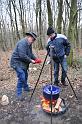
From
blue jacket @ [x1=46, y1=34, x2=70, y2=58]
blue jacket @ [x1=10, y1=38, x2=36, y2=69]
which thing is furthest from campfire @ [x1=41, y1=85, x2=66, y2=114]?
blue jacket @ [x1=46, y1=34, x2=70, y2=58]

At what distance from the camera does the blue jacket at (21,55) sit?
265 inches

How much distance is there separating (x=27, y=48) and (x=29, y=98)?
5.23 feet

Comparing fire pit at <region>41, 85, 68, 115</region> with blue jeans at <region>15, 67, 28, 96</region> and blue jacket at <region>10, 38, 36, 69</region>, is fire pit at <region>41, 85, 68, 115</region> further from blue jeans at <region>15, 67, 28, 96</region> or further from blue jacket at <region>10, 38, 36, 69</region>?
blue jacket at <region>10, 38, 36, 69</region>

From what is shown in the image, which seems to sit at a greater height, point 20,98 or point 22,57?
point 22,57

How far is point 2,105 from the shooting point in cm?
690

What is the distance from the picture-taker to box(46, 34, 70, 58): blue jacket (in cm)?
723

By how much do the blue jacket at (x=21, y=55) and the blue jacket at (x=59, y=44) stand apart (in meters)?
0.73

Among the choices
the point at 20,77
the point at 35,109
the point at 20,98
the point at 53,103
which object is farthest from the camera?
the point at 20,98

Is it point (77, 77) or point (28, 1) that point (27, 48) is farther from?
point (28, 1)

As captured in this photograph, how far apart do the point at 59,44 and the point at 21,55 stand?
1.31m

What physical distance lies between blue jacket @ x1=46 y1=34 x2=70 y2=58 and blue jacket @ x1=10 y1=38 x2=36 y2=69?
0.73 metres

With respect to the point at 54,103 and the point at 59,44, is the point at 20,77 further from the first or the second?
the point at 59,44

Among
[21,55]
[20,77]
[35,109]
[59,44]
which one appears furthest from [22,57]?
[35,109]

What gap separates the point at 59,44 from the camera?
7234 millimetres
